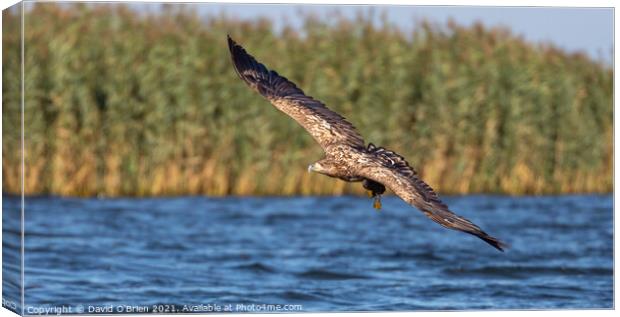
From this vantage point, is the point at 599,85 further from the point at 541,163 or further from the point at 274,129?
the point at 274,129

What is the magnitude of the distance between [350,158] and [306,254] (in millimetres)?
8549

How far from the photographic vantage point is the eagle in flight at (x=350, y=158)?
11.4m

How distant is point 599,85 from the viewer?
982 inches

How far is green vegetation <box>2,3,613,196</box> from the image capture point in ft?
73.5

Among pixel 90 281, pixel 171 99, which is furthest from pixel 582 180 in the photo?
pixel 90 281

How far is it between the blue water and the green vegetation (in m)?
0.44

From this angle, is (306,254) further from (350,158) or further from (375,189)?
(375,189)

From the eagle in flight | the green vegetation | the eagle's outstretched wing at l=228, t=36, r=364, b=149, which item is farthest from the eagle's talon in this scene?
the green vegetation

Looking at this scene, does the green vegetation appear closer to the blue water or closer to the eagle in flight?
the blue water

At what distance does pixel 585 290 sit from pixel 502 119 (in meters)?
6.20

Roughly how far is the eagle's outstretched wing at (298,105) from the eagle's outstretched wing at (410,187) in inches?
33.7

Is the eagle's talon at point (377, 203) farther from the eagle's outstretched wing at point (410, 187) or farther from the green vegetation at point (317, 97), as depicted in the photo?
the green vegetation at point (317, 97)

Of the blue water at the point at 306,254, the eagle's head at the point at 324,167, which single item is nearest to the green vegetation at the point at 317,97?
the blue water at the point at 306,254

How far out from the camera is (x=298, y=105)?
1398 centimetres
